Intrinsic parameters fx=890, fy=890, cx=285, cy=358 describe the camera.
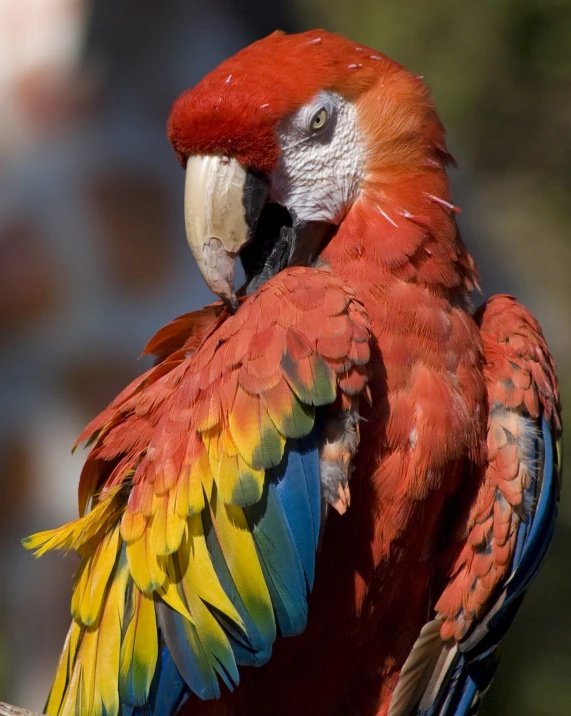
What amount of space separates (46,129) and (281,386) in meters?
1.82

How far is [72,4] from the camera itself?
8.41ft

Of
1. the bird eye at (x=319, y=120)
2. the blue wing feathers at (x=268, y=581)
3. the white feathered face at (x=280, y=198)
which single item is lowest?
the blue wing feathers at (x=268, y=581)

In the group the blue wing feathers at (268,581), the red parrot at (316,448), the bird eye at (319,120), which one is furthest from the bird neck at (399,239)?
the blue wing feathers at (268,581)

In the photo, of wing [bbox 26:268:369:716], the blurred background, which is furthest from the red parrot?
the blurred background

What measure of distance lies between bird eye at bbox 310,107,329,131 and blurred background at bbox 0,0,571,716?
1375mm

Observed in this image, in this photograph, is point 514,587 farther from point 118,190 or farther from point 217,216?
point 118,190

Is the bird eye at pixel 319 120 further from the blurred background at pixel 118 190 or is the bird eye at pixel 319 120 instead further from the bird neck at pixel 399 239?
the blurred background at pixel 118 190

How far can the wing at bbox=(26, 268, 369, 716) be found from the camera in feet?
3.70

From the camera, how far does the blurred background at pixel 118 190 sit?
8.39 ft

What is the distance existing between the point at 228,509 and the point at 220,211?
15.5 inches

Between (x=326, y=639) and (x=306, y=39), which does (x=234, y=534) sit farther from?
(x=306, y=39)

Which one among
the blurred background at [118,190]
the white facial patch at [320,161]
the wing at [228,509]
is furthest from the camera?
the blurred background at [118,190]

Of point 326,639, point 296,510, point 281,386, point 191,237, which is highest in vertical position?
point 191,237

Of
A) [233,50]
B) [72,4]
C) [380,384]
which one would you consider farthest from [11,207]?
[380,384]
